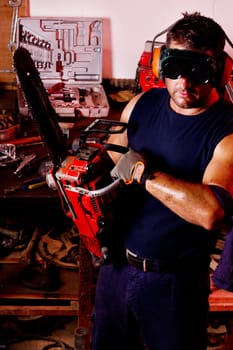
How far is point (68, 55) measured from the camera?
299 cm

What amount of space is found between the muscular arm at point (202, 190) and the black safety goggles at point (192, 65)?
191 mm

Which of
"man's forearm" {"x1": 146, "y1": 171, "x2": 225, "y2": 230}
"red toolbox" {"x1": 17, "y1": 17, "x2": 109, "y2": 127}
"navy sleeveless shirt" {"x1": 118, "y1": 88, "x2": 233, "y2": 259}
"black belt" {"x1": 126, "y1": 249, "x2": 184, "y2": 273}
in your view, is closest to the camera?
"man's forearm" {"x1": 146, "y1": 171, "x2": 225, "y2": 230}

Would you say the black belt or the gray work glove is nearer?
the gray work glove

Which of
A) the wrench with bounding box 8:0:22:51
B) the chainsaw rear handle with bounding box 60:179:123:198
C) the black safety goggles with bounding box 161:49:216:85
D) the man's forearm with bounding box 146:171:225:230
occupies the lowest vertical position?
the chainsaw rear handle with bounding box 60:179:123:198

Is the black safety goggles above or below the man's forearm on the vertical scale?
above

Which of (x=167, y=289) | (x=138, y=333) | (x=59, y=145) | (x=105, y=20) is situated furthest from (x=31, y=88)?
(x=105, y=20)

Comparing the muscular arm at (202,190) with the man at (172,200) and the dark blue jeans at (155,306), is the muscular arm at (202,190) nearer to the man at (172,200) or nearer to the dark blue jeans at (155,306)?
the man at (172,200)

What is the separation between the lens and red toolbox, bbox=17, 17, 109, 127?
9.52 ft

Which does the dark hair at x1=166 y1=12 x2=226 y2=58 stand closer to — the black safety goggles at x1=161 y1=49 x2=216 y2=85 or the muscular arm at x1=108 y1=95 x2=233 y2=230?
the black safety goggles at x1=161 y1=49 x2=216 y2=85

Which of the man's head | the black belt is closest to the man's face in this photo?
the man's head

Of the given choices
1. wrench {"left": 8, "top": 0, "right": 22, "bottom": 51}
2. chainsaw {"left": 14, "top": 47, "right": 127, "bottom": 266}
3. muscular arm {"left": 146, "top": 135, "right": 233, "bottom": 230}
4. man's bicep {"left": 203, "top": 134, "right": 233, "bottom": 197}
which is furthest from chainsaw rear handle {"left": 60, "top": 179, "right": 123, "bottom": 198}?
wrench {"left": 8, "top": 0, "right": 22, "bottom": 51}

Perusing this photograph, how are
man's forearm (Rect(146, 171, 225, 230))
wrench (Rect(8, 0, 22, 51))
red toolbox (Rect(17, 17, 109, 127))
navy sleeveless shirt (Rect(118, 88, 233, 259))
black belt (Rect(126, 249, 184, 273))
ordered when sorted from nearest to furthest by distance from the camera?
man's forearm (Rect(146, 171, 225, 230)) < navy sleeveless shirt (Rect(118, 88, 233, 259)) < black belt (Rect(126, 249, 184, 273)) < wrench (Rect(8, 0, 22, 51)) < red toolbox (Rect(17, 17, 109, 127))

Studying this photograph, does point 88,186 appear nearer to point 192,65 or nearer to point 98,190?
point 98,190

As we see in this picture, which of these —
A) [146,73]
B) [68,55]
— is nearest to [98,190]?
[146,73]
